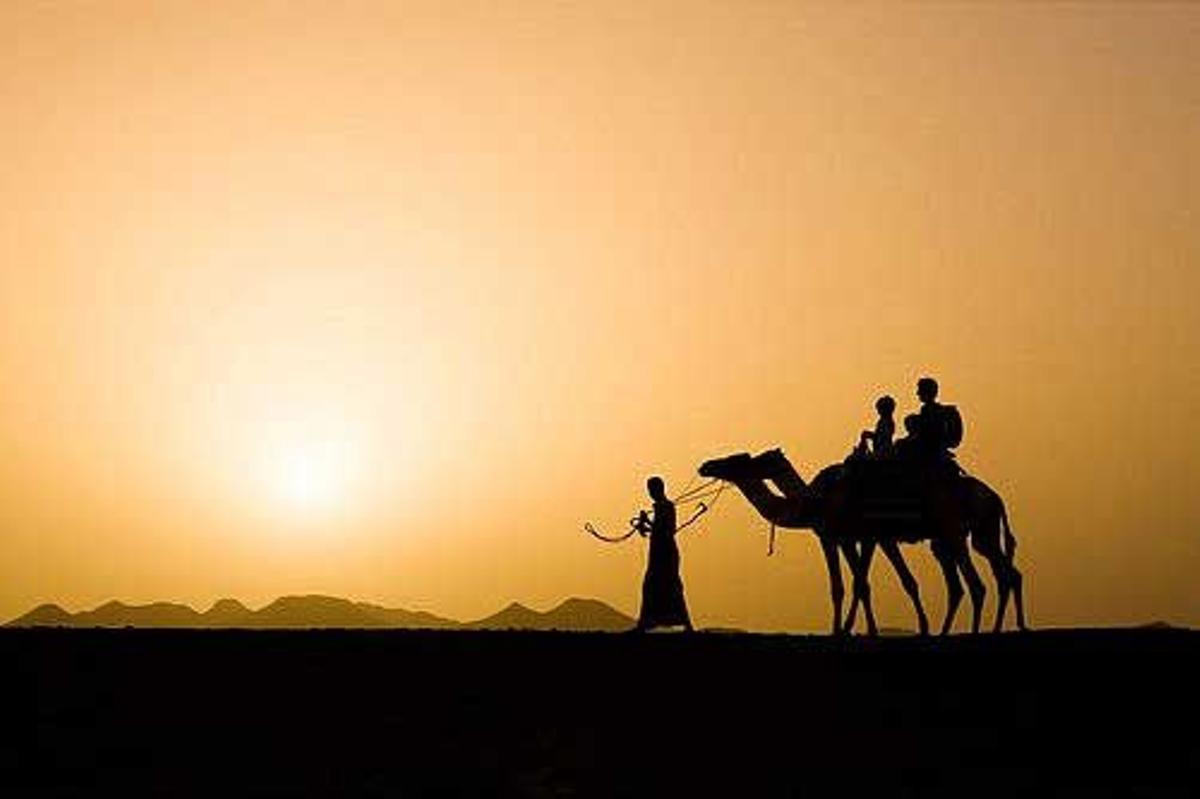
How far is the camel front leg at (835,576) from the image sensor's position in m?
29.7

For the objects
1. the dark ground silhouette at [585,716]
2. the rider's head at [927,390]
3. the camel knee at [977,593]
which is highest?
the rider's head at [927,390]

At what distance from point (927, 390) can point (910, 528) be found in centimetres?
201

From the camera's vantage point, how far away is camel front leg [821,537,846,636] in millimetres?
29734

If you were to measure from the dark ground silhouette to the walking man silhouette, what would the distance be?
411 cm

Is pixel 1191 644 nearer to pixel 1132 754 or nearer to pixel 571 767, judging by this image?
pixel 1132 754

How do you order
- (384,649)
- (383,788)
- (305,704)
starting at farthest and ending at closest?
(384,649)
(305,704)
(383,788)

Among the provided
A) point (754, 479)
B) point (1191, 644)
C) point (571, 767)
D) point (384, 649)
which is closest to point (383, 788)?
point (571, 767)

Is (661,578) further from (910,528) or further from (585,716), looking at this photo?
(585,716)

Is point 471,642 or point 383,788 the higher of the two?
point 471,642

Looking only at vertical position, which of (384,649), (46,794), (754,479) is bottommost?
(46,794)

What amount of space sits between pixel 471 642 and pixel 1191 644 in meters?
9.02

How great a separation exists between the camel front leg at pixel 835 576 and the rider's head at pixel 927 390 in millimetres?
2573

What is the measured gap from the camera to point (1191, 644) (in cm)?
2611

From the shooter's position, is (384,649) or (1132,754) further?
(384,649)
